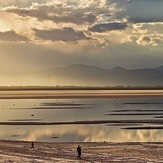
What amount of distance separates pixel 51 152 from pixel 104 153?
5.25 m

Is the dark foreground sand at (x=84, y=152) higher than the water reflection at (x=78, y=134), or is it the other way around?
the water reflection at (x=78, y=134)

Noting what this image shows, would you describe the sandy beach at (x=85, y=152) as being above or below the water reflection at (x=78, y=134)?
below

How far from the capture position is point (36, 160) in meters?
35.6

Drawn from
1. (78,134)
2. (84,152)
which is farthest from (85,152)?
(78,134)

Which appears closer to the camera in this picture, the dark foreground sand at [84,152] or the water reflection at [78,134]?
the dark foreground sand at [84,152]

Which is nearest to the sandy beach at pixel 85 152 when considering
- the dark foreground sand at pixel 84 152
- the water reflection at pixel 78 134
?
the dark foreground sand at pixel 84 152

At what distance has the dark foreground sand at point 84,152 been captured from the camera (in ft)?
119

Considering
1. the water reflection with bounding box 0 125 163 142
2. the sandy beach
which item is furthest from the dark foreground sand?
the water reflection with bounding box 0 125 163 142

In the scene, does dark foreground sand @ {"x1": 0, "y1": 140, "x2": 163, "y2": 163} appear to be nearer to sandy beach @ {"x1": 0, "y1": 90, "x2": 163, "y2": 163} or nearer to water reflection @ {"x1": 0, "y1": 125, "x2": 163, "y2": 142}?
sandy beach @ {"x1": 0, "y1": 90, "x2": 163, "y2": 163}

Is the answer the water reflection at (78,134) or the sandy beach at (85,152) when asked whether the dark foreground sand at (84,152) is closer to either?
the sandy beach at (85,152)

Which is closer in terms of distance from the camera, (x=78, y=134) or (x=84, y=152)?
(x=84, y=152)

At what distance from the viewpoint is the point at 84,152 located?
40.1m

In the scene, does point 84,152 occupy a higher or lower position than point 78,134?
lower

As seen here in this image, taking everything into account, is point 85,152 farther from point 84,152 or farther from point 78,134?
point 78,134
